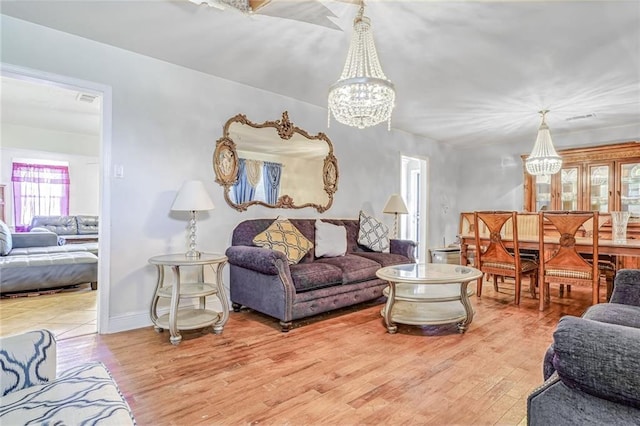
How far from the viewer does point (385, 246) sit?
170 inches

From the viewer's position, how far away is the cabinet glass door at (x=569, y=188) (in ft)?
17.8

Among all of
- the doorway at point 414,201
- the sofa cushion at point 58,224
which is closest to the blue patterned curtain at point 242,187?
the doorway at point 414,201

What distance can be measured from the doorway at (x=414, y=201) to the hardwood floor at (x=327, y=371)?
318cm

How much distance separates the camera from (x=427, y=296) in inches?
118

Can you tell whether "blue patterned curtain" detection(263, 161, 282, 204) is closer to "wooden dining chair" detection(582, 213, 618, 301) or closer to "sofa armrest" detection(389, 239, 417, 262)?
"sofa armrest" detection(389, 239, 417, 262)

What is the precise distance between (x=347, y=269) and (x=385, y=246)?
41.2 inches

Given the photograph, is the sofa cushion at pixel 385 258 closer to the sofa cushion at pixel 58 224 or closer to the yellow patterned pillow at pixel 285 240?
the yellow patterned pillow at pixel 285 240

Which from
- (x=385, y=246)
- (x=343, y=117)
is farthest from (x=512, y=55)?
(x=385, y=246)

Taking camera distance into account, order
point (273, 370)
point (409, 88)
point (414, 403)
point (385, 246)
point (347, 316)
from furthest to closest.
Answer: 1. point (385, 246)
2. point (409, 88)
3. point (347, 316)
4. point (273, 370)
5. point (414, 403)

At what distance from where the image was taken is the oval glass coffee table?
283 centimetres

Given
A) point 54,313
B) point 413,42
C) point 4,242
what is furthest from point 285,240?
point 4,242

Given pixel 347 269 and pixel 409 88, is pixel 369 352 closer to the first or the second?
pixel 347 269

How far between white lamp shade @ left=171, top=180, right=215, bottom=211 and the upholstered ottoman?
2.25 meters

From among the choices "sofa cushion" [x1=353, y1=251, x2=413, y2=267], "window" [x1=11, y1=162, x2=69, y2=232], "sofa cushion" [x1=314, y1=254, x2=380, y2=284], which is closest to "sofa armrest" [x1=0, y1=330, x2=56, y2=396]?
"sofa cushion" [x1=314, y1=254, x2=380, y2=284]
